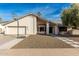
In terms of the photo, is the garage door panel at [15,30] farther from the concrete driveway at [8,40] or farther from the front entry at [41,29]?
the front entry at [41,29]

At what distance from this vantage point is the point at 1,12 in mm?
14094

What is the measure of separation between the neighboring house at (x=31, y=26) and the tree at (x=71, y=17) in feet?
2.49

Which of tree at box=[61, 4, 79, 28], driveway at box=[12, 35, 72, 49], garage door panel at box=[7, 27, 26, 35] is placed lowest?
driveway at box=[12, 35, 72, 49]

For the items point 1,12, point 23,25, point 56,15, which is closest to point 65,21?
point 56,15

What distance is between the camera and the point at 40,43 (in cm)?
1423

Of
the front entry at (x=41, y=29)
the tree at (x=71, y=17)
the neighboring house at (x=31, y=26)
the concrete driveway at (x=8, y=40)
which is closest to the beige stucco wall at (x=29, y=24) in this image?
the neighboring house at (x=31, y=26)

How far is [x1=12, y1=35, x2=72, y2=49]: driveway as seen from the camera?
46.0ft

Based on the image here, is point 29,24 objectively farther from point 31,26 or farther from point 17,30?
point 17,30

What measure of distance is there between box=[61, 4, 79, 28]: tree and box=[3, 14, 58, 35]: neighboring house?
0.76 metres

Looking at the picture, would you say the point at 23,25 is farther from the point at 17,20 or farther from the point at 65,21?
the point at 65,21

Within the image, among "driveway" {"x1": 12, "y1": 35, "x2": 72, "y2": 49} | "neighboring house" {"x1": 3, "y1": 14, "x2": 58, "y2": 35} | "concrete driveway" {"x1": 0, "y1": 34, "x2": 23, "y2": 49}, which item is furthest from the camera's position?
"neighboring house" {"x1": 3, "y1": 14, "x2": 58, "y2": 35}

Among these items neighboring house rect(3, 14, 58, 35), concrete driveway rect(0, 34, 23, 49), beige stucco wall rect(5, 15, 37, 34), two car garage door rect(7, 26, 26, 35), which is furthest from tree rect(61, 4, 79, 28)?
concrete driveway rect(0, 34, 23, 49)

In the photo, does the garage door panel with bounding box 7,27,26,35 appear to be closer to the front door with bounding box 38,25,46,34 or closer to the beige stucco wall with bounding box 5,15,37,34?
the beige stucco wall with bounding box 5,15,37,34

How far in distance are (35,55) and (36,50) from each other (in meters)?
1.55
